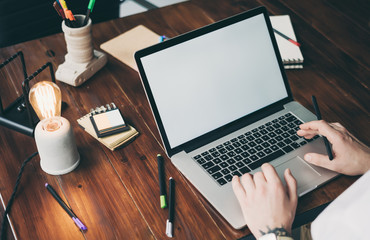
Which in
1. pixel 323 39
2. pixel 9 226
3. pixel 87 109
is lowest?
pixel 9 226

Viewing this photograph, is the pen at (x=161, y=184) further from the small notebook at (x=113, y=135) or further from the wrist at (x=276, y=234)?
the wrist at (x=276, y=234)

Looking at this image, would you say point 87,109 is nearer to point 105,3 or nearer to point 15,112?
point 15,112

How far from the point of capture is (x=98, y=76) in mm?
1283

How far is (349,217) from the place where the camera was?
764mm

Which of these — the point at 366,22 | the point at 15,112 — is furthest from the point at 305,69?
the point at 15,112

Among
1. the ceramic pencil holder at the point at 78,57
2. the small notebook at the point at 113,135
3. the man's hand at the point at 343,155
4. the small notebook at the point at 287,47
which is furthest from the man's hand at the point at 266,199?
the ceramic pencil holder at the point at 78,57

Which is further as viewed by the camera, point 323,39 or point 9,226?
point 323,39

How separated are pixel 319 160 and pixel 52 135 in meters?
0.67

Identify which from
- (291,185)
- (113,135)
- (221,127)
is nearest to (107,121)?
(113,135)

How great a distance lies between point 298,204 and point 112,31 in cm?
91

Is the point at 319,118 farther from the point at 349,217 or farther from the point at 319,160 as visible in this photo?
the point at 349,217

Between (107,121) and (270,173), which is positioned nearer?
(270,173)

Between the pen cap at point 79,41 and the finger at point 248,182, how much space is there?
634mm

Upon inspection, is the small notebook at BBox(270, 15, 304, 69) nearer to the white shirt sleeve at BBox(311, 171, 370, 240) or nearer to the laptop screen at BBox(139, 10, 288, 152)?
the laptop screen at BBox(139, 10, 288, 152)
